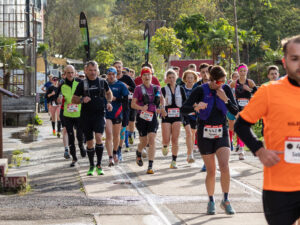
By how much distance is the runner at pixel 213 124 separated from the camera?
777cm

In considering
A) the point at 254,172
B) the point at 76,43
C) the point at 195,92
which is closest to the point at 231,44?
the point at 254,172

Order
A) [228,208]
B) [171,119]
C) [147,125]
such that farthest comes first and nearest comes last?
[171,119] < [147,125] < [228,208]

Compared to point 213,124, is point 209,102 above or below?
above

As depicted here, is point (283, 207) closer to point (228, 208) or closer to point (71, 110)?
point (228, 208)

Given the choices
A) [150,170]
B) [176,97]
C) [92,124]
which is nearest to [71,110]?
[92,124]

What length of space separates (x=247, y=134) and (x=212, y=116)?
3.93 m

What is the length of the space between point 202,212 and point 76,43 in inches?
2414

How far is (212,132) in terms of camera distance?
7.96 meters

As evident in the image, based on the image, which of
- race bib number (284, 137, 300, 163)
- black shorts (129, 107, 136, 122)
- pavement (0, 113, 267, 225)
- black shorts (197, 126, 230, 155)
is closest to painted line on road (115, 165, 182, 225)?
pavement (0, 113, 267, 225)

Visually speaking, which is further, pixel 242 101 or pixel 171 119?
pixel 242 101

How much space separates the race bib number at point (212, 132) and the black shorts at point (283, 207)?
149 inches

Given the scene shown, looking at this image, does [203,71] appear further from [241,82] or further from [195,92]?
[195,92]

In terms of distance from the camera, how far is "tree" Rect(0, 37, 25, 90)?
1014 inches

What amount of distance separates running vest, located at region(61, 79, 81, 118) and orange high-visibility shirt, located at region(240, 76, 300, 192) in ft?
27.9
